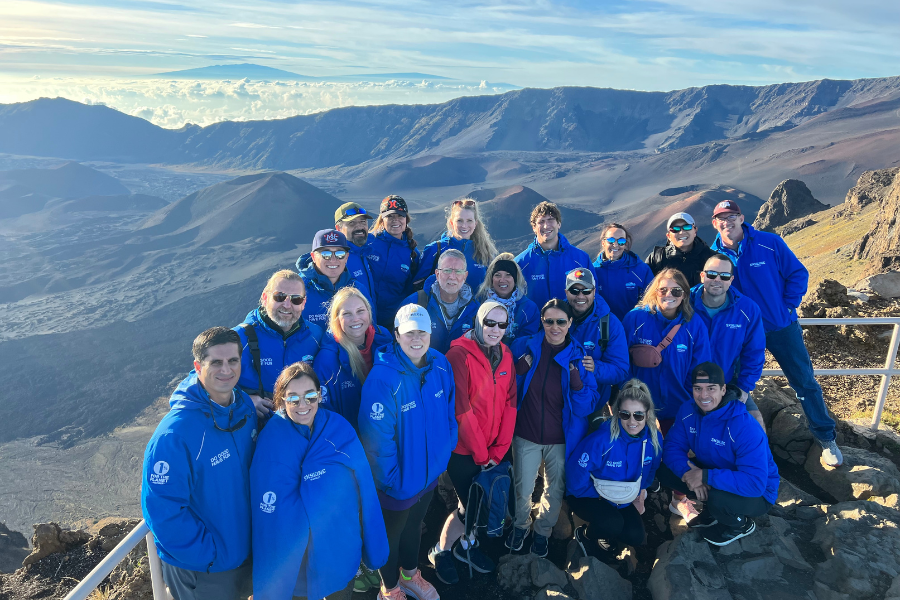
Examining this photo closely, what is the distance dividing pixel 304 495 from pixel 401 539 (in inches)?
43.6

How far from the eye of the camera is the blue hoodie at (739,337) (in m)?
4.41

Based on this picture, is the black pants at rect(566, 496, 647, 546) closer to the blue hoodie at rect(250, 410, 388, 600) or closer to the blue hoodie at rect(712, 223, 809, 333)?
the blue hoodie at rect(250, 410, 388, 600)

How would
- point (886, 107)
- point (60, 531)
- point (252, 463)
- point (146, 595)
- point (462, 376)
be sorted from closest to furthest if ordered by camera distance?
point (252, 463) < point (462, 376) < point (146, 595) < point (60, 531) < point (886, 107)

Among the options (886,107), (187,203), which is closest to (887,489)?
(187,203)

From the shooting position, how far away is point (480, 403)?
390 cm

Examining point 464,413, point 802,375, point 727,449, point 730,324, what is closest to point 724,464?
point 727,449

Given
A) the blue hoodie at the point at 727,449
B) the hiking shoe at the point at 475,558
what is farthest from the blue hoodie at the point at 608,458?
the hiking shoe at the point at 475,558

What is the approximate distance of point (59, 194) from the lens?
186m

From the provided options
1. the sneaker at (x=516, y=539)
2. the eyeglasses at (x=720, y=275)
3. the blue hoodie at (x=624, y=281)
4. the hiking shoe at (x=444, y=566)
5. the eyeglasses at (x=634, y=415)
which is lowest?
the hiking shoe at (x=444, y=566)

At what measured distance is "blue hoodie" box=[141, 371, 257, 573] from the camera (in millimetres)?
2850

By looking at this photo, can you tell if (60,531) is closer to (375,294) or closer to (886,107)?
(375,294)

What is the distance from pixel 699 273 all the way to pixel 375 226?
3.42m

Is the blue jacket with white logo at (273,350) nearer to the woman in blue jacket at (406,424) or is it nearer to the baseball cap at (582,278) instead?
the woman in blue jacket at (406,424)

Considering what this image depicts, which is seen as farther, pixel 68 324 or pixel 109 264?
pixel 109 264
